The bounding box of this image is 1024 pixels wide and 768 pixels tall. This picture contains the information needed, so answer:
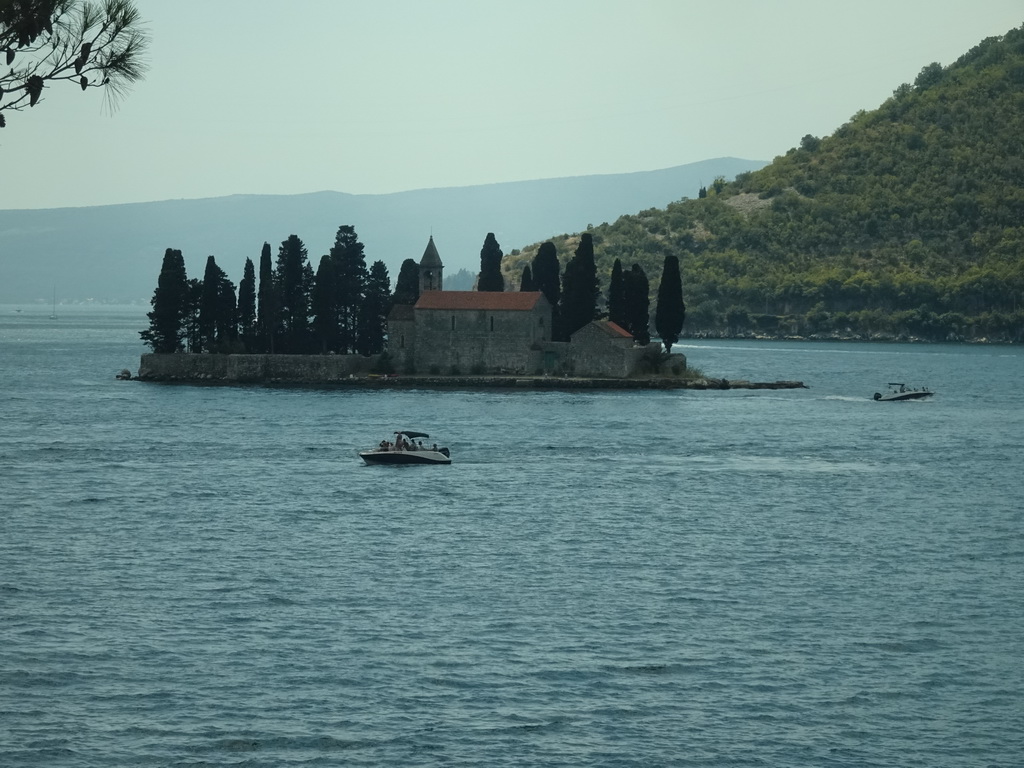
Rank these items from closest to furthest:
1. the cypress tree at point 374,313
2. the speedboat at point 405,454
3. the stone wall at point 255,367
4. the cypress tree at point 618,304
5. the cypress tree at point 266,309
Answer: the speedboat at point 405,454 → the stone wall at point 255,367 → the cypress tree at point 266,309 → the cypress tree at point 374,313 → the cypress tree at point 618,304

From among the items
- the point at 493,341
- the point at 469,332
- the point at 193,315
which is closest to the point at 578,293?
the point at 493,341

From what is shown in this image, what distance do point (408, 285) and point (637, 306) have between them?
1701cm

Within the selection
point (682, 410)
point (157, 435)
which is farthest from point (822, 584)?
point (682, 410)

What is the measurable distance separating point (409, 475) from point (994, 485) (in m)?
22.4

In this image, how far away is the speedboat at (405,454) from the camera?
67.3 metres

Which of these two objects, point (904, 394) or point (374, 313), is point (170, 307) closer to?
point (374, 313)

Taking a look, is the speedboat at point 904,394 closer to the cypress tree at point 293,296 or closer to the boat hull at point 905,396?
the boat hull at point 905,396

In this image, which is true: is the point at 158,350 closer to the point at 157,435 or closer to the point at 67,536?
the point at 157,435

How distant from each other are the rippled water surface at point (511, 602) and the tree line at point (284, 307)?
1214 inches

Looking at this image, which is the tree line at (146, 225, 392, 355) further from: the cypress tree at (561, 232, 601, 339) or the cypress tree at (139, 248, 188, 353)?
the cypress tree at (561, 232, 601, 339)

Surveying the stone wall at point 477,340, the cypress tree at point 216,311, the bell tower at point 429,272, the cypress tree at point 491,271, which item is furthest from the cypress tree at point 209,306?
the cypress tree at point 491,271

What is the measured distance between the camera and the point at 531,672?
105 ft

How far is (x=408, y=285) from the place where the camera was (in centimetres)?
11562

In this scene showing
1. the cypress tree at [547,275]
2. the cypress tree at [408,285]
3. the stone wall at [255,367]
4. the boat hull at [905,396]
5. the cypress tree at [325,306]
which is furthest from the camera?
the cypress tree at [547,275]
